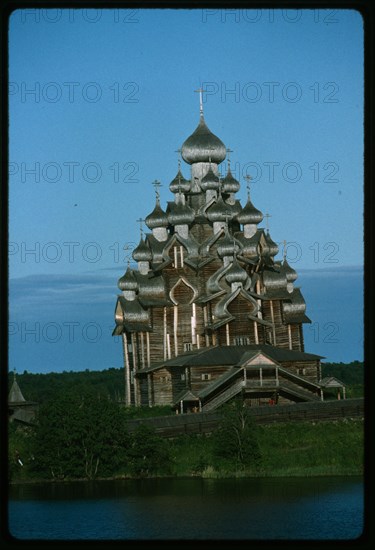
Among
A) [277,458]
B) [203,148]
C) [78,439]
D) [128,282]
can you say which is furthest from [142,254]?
[78,439]

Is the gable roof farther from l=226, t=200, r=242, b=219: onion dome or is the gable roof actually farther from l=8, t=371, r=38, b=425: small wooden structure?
l=226, t=200, r=242, b=219: onion dome

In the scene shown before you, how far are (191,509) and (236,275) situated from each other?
18.6m

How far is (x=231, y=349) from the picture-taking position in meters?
39.8

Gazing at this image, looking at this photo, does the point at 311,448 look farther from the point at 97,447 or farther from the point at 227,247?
the point at 227,247

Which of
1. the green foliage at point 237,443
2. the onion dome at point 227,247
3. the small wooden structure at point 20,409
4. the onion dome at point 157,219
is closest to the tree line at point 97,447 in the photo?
the green foliage at point 237,443

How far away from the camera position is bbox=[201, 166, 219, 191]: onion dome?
45.2 meters

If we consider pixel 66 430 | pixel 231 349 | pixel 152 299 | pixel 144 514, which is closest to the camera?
pixel 144 514

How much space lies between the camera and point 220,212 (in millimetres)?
43562

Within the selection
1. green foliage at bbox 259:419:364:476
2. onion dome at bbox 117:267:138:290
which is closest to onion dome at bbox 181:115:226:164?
onion dome at bbox 117:267:138:290

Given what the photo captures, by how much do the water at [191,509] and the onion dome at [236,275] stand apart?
13902 mm
